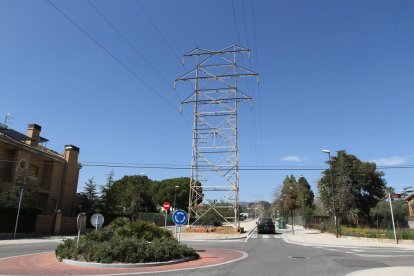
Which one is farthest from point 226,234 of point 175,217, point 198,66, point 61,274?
point 61,274

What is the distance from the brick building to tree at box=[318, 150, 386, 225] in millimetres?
34111

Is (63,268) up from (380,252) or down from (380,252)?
down

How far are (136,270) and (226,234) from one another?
2374 cm

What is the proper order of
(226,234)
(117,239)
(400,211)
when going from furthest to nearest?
(400,211), (226,234), (117,239)

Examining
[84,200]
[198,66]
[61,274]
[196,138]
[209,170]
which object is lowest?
[61,274]

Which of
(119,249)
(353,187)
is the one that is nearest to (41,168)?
(119,249)

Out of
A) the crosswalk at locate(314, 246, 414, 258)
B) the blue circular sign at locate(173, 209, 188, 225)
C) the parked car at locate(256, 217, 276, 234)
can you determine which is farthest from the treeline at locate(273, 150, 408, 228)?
the blue circular sign at locate(173, 209, 188, 225)

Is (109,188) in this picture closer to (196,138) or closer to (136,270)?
(196,138)

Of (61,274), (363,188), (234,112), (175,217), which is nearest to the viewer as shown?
(61,274)

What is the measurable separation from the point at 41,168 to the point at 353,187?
40.2 metres

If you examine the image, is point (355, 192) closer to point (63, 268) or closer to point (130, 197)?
point (130, 197)

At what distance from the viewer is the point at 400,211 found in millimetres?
59094

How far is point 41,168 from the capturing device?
137 ft

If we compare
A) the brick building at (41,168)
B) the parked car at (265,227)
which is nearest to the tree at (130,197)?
the brick building at (41,168)
